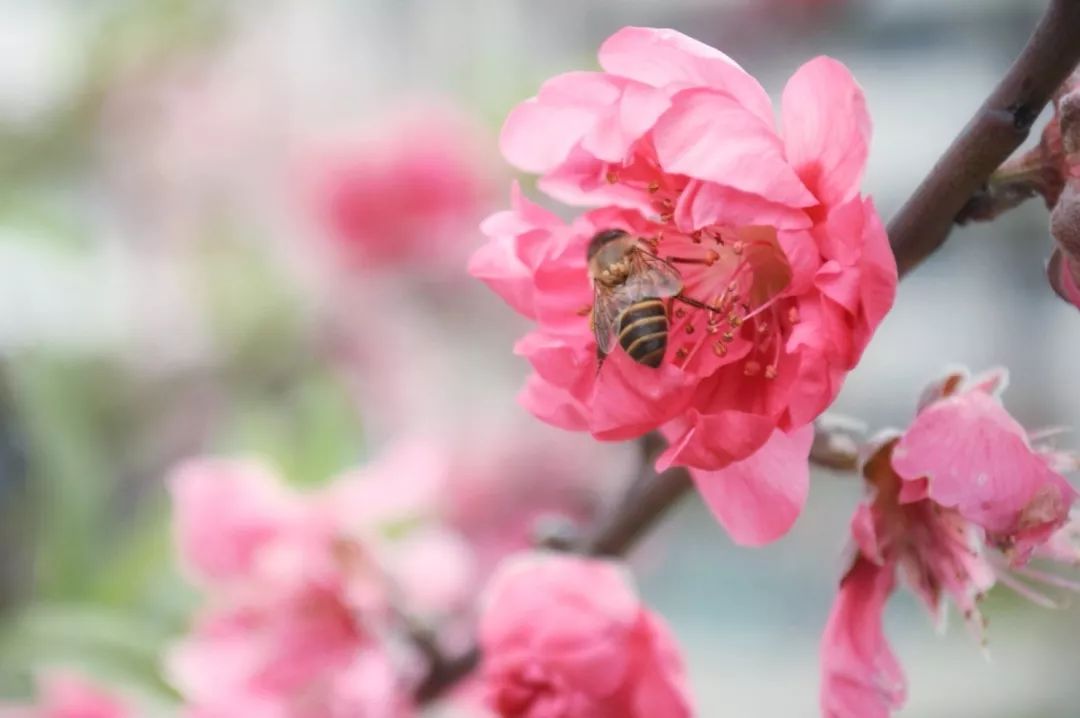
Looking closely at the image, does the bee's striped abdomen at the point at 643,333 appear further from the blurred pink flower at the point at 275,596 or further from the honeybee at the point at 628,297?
the blurred pink flower at the point at 275,596

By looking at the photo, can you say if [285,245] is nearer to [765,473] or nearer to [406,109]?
[406,109]

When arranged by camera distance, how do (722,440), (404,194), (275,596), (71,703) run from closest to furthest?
(722,440)
(275,596)
(71,703)
(404,194)

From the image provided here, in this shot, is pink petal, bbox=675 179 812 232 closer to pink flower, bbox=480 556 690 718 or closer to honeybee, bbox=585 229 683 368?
honeybee, bbox=585 229 683 368

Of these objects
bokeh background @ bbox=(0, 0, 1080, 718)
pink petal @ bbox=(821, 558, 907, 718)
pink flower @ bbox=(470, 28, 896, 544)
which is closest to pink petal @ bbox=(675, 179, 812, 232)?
pink flower @ bbox=(470, 28, 896, 544)

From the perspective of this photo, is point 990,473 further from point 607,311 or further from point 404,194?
point 404,194

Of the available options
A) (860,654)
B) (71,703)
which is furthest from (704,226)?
(71,703)

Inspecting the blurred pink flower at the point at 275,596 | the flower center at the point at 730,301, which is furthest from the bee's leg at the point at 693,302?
the blurred pink flower at the point at 275,596
